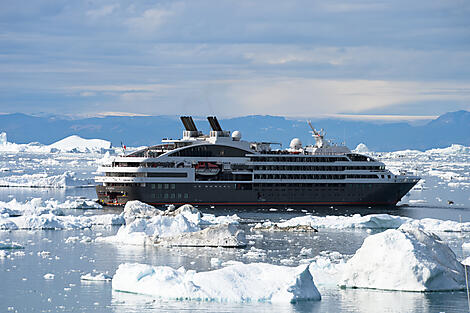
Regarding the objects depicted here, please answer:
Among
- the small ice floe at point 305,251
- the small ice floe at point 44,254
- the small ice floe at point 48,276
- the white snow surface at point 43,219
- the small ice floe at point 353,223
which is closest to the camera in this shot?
the small ice floe at point 48,276

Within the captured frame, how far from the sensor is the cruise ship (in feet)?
211

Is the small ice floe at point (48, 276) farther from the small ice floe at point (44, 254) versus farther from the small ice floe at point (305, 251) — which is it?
the small ice floe at point (305, 251)

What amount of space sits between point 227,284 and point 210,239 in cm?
1267

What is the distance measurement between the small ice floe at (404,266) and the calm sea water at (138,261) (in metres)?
0.36

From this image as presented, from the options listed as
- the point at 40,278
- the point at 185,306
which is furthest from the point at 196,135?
the point at 185,306

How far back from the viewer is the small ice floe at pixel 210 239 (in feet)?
128

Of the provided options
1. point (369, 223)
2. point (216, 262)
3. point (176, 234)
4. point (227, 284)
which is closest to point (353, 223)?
point (369, 223)

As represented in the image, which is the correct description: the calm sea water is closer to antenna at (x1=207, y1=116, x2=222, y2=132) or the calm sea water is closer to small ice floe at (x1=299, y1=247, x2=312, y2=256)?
small ice floe at (x1=299, y1=247, x2=312, y2=256)

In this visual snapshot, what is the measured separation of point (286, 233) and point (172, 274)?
1864 cm

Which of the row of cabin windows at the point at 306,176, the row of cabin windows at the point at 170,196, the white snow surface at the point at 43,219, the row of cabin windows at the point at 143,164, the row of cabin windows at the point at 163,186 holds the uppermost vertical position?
the row of cabin windows at the point at 143,164

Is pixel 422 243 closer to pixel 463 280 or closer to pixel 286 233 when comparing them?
pixel 463 280

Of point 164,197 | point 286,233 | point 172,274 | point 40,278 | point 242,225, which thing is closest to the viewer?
point 172,274

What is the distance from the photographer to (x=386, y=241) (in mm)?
27500

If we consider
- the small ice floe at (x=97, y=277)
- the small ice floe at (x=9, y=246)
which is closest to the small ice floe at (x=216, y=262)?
the small ice floe at (x=97, y=277)
